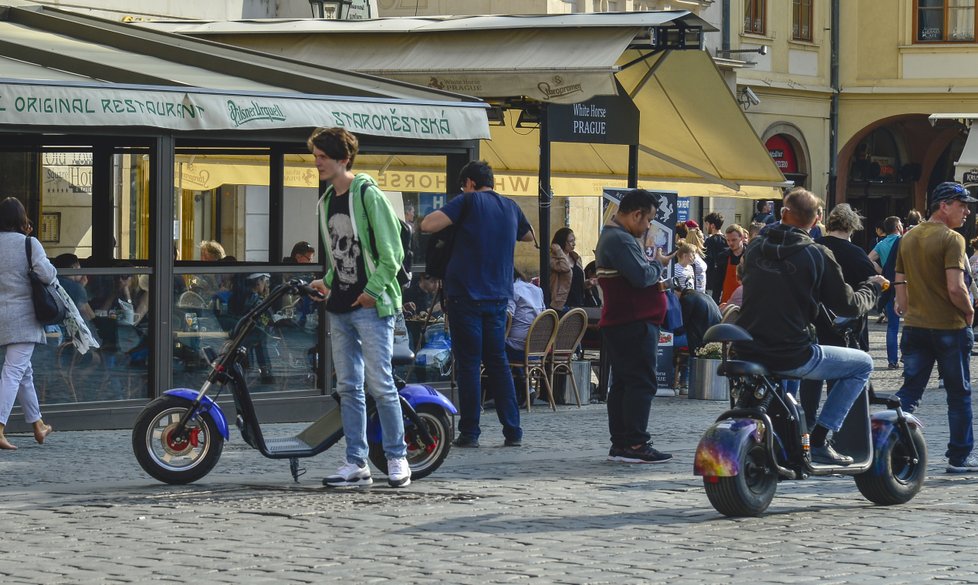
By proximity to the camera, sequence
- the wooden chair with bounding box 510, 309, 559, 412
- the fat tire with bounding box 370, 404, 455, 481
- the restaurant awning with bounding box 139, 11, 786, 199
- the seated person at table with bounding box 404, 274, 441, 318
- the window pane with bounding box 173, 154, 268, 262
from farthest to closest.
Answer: the restaurant awning with bounding box 139, 11, 786, 199 → the wooden chair with bounding box 510, 309, 559, 412 → the seated person at table with bounding box 404, 274, 441, 318 → the window pane with bounding box 173, 154, 268, 262 → the fat tire with bounding box 370, 404, 455, 481

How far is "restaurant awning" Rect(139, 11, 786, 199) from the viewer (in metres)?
15.1

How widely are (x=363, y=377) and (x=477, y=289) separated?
7.16 ft

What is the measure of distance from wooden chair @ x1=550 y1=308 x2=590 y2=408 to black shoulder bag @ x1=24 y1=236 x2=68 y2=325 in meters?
4.64

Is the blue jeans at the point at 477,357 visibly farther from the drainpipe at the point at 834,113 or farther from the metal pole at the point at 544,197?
the drainpipe at the point at 834,113

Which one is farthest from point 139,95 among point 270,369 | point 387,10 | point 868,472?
point 387,10

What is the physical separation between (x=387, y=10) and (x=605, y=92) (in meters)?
15.7

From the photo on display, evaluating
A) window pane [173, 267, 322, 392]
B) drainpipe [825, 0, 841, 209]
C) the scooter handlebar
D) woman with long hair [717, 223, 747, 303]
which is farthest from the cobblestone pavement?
drainpipe [825, 0, 841, 209]

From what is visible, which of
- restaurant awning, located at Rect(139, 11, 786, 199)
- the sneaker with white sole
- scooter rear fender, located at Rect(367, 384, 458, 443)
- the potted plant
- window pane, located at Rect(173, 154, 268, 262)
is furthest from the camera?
the potted plant

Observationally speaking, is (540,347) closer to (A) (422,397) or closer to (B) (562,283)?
(B) (562,283)

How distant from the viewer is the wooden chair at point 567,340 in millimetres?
14805

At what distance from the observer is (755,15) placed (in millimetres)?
37469

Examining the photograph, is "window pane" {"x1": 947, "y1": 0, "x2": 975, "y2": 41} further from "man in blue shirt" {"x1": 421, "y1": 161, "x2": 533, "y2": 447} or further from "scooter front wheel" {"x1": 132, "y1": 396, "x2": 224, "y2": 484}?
"scooter front wheel" {"x1": 132, "y1": 396, "x2": 224, "y2": 484}

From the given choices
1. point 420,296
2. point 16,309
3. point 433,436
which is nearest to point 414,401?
point 433,436

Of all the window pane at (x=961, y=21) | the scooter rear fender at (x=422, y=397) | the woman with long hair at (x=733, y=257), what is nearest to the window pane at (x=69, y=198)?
the scooter rear fender at (x=422, y=397)
